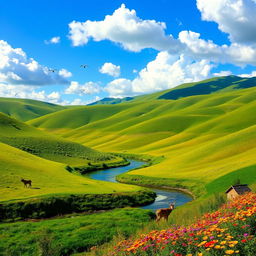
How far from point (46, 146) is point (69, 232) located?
8412cm

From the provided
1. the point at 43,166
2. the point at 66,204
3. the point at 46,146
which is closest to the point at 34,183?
the point at 66,204

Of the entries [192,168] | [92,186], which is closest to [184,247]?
[92,186]

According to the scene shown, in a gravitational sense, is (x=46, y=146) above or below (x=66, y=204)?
above

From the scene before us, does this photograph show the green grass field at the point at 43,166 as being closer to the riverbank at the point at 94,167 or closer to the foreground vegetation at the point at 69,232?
the riverbank at the point at 94,167

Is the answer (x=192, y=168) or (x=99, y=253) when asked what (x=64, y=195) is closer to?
(x=99, y=253)

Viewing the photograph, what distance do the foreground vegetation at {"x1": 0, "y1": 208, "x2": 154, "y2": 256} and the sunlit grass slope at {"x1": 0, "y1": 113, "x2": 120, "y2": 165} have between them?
6470 centimetres

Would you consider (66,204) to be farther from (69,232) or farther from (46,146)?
(46,146)

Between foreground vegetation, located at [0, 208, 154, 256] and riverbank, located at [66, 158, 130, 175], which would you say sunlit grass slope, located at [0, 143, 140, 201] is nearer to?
foreground vegetation, located at [0, 208, 154, 256]

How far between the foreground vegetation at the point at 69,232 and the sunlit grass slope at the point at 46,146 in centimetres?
6470

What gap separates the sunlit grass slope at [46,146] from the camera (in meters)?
101

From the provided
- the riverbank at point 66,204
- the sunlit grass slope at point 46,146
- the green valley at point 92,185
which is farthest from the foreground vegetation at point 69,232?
the sunlit grass slope at point 46,146

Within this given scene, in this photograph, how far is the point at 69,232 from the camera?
29094 mm

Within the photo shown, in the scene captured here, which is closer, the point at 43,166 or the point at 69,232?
the point at 69,232

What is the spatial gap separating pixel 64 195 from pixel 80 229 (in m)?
15.2
